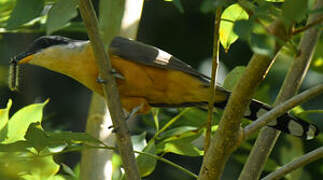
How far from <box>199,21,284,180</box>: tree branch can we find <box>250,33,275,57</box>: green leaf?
1.15ft

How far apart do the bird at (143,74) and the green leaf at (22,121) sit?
0.68 m

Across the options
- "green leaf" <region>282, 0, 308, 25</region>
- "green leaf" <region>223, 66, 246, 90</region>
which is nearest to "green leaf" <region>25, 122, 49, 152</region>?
"green leaf" <region>223, 66, 246, 90</region>

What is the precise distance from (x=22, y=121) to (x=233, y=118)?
116 centimetres

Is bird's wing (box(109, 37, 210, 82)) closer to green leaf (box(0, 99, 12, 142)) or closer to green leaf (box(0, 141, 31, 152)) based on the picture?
green leaf (box(0, 99, 12, 142))

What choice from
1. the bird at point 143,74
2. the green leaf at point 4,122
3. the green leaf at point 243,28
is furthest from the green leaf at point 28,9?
the bird at point 143,74

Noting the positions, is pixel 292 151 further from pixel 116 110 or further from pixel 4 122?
pixel 4 122

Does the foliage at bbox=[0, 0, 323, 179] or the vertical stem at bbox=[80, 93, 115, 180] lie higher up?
the foliage at bbox=[0, 0, 323, 179]

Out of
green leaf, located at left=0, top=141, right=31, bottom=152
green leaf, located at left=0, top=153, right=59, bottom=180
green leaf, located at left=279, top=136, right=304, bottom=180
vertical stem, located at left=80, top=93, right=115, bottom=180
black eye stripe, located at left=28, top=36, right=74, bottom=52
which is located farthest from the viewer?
black eye stripe, located at left=28, top=36, right=74, bottom=52

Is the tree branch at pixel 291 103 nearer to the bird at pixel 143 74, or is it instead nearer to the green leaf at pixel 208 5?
the green leaf at pixel 208 5

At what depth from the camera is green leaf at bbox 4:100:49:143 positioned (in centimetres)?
254

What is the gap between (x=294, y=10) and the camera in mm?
1301

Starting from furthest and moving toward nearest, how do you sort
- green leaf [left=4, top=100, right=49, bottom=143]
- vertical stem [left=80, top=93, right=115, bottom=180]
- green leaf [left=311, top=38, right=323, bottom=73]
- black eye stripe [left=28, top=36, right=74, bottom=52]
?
1. black eye stripe [left=28, top=36, right=74, bottom=52]
2. green leaf [left=311, top=38, right=323, bottom=73]
3. vertical stem [left=80, top=93, right=115, bottom=180]
4. green leaf [left=4, top=100, right=49, bottom=143]

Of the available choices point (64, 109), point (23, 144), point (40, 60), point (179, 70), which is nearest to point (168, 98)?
point (179, 70)

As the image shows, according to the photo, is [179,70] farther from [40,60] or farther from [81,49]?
[40,60]
